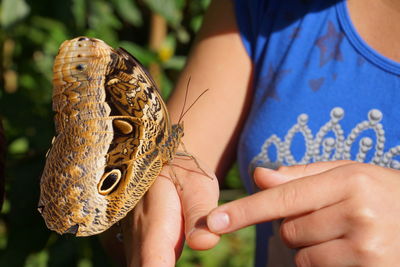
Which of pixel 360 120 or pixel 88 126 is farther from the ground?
pixel 360 120

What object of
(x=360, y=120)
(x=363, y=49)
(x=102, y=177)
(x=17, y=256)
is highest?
(x=363, y=49)

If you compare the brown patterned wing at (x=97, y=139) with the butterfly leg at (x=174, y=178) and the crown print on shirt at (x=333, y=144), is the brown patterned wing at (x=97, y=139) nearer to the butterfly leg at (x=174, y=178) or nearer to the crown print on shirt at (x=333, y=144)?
the butterfly leg at (x=174, y=178)

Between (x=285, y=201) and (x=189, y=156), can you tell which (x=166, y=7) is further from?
(x=285, y=201)

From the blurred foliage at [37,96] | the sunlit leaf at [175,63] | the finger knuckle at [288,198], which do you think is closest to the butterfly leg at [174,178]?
the finger knuckle at [288,198]

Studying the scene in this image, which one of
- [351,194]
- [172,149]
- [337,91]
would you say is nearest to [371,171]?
[351,194]

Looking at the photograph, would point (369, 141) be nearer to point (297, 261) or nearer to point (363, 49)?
point (363, 49)
